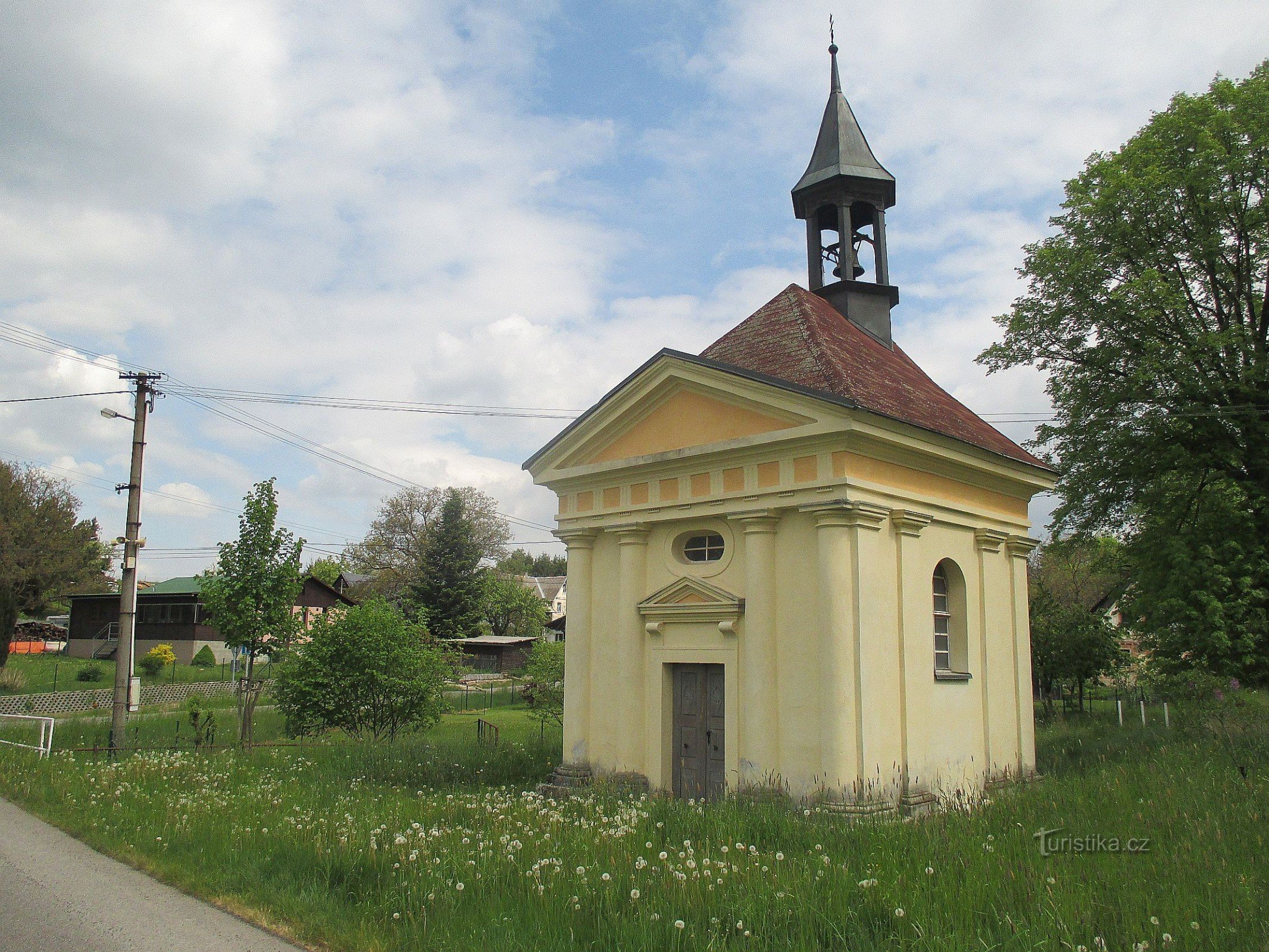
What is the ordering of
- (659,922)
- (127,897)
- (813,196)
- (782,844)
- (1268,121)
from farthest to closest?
(1268,121) → (813,196) → (782,844) → (127,897) → (659,922)

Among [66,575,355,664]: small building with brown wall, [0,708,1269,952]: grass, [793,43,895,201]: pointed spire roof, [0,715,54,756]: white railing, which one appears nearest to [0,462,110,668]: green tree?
[66,575,355,664]: small building with brown wall

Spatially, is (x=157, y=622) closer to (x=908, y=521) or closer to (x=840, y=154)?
(x=840, y=154)

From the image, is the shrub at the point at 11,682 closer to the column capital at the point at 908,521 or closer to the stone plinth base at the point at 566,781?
the stone plinth base at the point at 566,781

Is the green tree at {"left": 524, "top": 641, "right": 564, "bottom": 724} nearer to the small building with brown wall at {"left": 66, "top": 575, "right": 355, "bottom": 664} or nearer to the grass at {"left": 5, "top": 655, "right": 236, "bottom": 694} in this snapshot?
the grass at {"left": 5, "top": 655, "right": 236, "bottom": 694}

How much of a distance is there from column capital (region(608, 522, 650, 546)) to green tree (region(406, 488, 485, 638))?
37216 mm

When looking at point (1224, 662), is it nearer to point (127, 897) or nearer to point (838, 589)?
point (838, 589)

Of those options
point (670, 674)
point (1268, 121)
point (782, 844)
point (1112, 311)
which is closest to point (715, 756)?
point (670, 674)

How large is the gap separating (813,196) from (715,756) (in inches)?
414

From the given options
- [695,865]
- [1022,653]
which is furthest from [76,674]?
[695,865]

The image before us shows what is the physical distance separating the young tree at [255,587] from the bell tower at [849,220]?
1164 cm

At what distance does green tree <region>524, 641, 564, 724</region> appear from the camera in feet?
70.9

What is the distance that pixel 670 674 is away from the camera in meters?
12.8

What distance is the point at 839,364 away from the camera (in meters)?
12.4

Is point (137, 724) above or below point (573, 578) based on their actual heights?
below
